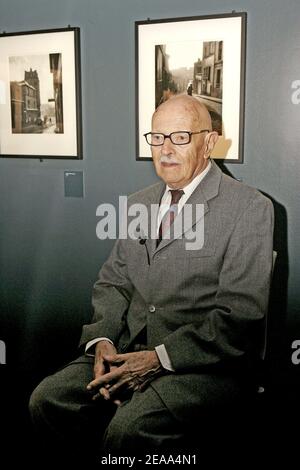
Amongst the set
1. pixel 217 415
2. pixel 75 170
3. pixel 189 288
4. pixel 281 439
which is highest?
pixel 75 170

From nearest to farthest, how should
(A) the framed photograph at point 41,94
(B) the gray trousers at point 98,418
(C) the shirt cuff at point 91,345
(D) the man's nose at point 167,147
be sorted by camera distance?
(B) the gray trousers at point 98,418, (D) the man's nose at point 167,147, (C) the shirt cuff at point 91,345, (A) the framed photograph at point 41,94

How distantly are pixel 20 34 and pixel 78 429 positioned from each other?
1.41 metres

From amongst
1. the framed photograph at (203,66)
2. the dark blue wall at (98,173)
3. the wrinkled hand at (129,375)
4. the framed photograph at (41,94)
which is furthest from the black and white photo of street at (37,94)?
the wrinkled hand at (129,375)

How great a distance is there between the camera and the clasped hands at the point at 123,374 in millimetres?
1646

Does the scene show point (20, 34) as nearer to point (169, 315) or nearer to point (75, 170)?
point (75, 170)

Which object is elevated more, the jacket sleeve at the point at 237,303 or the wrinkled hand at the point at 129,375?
the jacket sleeve at the point at 237,303

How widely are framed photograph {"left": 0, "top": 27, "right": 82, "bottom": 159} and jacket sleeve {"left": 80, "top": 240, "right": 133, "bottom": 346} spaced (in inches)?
16.4

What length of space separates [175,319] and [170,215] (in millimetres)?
339

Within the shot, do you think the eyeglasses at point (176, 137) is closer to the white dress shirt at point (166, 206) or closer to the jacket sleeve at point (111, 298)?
the white dress shirt at point (166, 206)

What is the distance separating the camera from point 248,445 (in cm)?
167

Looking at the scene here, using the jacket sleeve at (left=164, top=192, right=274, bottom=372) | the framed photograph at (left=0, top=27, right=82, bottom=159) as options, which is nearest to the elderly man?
the jacket sleeve at (left=164, top=192, right=274, bottom=372)

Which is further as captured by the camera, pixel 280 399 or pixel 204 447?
pixel 280 399

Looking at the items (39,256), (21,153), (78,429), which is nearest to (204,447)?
(78,429)

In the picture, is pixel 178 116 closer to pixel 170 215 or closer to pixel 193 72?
pixel 193 72
